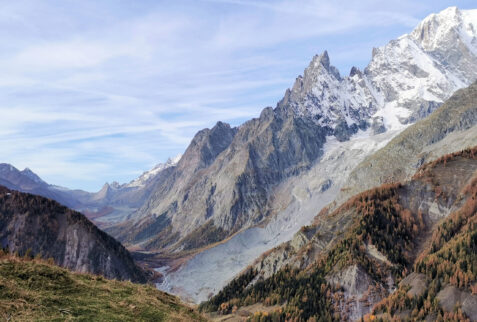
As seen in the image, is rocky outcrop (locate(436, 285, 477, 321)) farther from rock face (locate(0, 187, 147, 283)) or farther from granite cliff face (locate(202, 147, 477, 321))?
rock face (locate(0, 187, 147, 283))

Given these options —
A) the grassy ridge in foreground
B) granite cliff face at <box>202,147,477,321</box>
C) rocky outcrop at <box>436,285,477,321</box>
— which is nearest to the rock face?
granite cliff face at <box>202,147,477,321</box>

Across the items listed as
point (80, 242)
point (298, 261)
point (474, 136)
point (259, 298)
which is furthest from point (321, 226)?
point (474, 136)

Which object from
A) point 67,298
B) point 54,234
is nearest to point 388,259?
point 67,298

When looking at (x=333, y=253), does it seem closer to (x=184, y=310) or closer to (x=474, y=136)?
(x=184, y=310)

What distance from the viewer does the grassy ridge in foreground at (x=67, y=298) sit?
15273 mm

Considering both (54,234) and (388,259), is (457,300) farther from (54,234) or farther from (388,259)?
(54,234)

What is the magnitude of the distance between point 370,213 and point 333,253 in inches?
697

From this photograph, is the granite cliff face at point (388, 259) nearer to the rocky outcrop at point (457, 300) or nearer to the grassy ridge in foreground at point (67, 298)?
the rocky outcrop at point (457, 300)

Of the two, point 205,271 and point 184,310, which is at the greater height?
point 184,310

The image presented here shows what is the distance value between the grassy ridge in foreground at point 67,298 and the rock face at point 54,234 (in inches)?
4291

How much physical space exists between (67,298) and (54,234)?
12029 cm

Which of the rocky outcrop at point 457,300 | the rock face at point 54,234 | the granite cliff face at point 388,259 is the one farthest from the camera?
the rock face at point 54,234

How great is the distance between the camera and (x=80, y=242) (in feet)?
406

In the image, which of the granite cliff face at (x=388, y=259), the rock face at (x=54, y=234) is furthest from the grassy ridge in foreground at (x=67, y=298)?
the rock face at (x=54, y=234)
